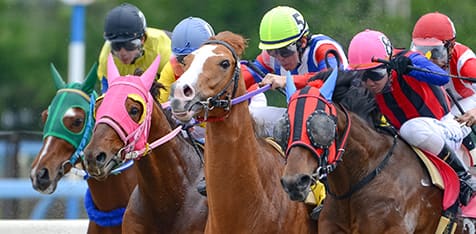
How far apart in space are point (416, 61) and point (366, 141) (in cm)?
69

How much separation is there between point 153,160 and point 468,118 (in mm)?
2099

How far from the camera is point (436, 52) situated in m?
8.76

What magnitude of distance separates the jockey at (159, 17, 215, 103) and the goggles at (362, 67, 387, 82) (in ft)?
4.52

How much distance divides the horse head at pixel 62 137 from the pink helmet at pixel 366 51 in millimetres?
1998

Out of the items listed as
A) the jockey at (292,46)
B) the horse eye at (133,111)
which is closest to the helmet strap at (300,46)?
the jockey at (292,46)

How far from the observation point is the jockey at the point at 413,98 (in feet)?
25.5

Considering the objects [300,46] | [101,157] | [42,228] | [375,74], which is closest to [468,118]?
[375,74]

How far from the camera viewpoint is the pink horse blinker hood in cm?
767

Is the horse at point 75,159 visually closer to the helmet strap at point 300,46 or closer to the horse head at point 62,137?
the horse head at point 62,137

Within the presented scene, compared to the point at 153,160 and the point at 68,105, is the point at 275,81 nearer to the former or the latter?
the point at 153,160

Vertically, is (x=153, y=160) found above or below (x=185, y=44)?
below

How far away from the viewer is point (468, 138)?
8469 mm

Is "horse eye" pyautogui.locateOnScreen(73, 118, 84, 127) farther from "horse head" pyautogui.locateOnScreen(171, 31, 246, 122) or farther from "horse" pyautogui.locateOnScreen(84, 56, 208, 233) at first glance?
"horse head" pyautogui.locateOnScreen(171, 31, 246, 122)

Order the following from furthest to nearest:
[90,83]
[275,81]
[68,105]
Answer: [90,83] → [68,105] → [275,81]
